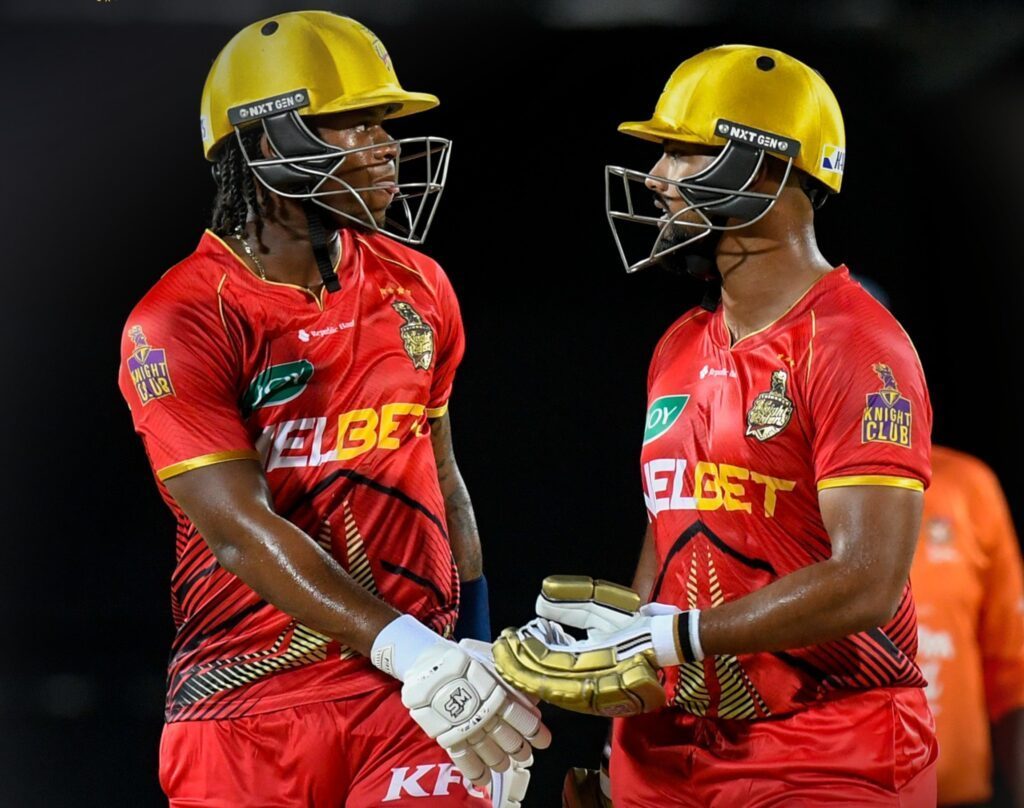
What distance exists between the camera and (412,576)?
7.73ft

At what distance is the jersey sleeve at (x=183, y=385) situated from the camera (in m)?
2.21

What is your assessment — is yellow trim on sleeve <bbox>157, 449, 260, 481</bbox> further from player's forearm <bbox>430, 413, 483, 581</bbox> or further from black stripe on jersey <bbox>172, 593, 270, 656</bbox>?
player's forearm <bbox>430, 413, 483, 581</bbox>

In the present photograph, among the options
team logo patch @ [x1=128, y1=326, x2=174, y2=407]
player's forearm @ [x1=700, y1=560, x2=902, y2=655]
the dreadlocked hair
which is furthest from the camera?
the dreadlocked hair

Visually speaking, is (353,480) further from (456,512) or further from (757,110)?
(757,110)

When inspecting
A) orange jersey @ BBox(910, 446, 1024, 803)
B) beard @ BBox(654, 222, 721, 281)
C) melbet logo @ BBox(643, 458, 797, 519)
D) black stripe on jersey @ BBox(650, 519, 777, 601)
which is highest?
beard @ BBox(654, 222, 721, 281)

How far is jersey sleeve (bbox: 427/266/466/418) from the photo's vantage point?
2.56m

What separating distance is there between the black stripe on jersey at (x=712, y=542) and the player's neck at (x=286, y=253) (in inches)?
28.5

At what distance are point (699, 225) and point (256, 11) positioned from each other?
142 centimetres

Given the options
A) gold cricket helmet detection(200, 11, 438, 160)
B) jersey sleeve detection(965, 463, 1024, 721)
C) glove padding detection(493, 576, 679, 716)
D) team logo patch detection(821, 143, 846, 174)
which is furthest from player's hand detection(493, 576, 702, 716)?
jersey sleeve detection(965, 463, 1024, 721)

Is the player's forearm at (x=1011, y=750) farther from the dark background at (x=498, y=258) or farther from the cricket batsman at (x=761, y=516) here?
the cricket batsman at (x=761, y=516)

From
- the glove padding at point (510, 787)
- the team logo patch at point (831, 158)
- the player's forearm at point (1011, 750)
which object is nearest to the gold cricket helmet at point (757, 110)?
the team logo patch at point (831, 158)

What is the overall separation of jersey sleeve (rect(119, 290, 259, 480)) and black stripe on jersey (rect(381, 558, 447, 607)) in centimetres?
28

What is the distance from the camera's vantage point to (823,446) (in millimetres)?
2064

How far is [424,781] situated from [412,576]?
0.32m
